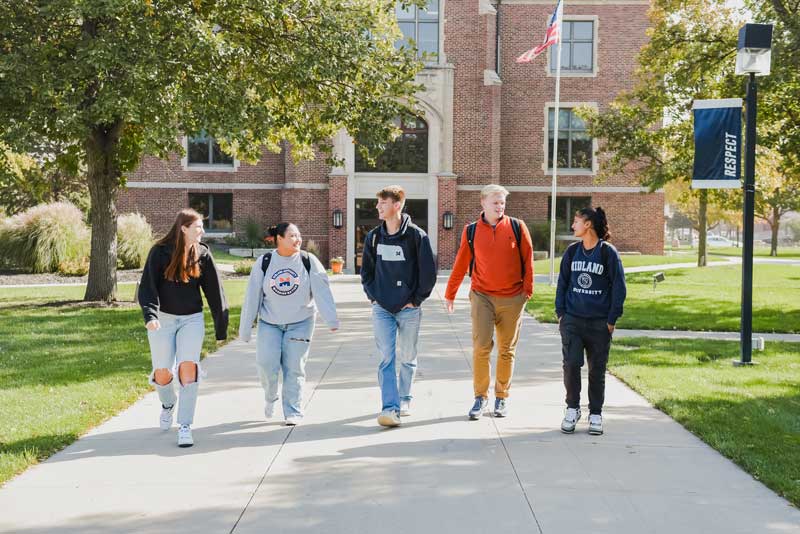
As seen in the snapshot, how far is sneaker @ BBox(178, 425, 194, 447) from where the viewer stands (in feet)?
19.2

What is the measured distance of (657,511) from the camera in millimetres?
4543

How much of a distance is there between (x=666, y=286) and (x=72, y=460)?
66.9ft

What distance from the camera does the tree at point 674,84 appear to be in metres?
17.5

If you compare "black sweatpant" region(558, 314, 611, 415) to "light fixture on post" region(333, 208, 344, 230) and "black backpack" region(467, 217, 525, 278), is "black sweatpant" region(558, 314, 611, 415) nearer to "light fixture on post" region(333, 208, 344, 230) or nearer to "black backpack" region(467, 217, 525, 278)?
"black backpack" region(467, 217, 525, 278)

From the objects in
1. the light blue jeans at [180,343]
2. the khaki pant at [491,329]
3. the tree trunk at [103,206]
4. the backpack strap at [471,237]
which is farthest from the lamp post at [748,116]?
the tree trunk at [103,206]

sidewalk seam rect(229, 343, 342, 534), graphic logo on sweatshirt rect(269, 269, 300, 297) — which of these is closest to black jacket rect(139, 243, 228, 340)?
graphic logo on sweatshirt rect(269, 269, 300, 297)

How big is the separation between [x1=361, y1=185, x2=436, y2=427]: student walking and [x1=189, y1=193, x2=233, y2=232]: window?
99.0ft

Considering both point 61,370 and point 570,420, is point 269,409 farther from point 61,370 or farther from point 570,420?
point 61,370

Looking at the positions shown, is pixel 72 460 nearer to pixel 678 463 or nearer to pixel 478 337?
pixel 478 337

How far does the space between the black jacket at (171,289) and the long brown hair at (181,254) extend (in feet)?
0.18

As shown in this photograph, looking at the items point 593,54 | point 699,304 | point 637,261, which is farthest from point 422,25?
Answer: point 699,304

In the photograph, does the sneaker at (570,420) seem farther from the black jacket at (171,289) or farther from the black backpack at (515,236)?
the black jacket at (171,289)

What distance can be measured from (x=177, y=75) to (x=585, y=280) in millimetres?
9529

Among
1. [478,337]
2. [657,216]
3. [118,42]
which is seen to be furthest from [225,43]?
[657,216]
